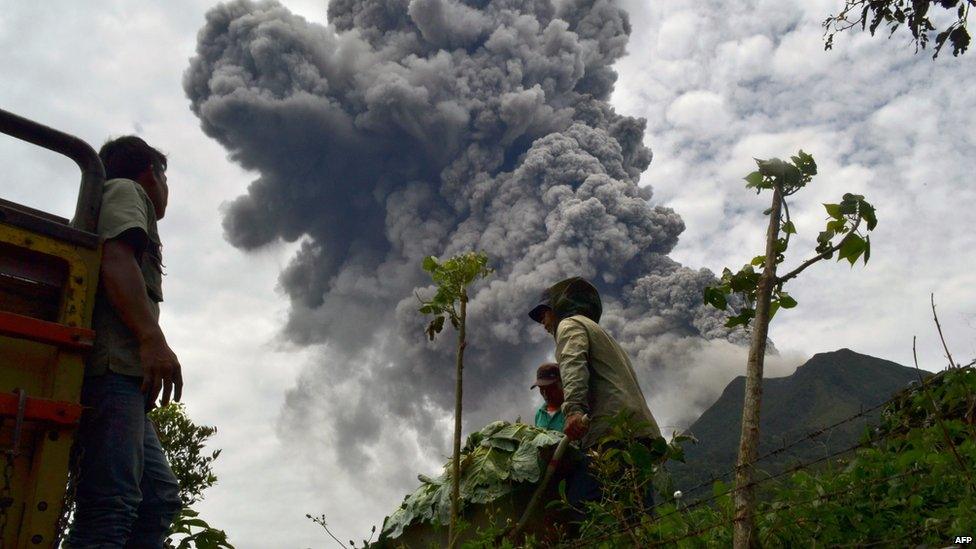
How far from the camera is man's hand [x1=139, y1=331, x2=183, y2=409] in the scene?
2264mm

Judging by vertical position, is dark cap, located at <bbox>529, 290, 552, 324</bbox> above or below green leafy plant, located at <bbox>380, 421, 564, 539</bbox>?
above

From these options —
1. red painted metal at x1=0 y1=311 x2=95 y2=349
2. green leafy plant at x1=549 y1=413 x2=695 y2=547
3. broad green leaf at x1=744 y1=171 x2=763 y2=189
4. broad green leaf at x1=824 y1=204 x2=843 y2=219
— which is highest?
broad green leaf at x1=744 y1=171 x2=763 y2=189

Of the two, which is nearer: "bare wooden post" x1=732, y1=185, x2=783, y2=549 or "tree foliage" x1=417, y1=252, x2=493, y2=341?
"bare wooden post" x1=732, y1=185, x2=783, y2=549

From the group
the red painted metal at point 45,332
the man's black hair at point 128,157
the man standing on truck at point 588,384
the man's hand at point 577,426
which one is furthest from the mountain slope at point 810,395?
the red painted metal at point 45,332

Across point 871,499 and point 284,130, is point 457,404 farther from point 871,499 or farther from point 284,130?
point 284,130

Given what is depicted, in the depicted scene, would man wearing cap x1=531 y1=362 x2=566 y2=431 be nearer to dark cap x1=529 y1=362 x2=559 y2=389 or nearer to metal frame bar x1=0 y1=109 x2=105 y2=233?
dark cap x1=529 y1=362 x2=559 y2=389

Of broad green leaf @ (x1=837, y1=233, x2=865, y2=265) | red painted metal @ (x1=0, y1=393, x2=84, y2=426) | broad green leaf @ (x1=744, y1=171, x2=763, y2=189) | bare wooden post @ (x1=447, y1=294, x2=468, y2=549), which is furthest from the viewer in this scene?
bare wooden post @ (x1=447, y1=294, x2=468, y2=549)

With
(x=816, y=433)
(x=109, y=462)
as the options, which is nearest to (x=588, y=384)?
(x=816, y=433)

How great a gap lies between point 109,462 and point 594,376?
2537 mm

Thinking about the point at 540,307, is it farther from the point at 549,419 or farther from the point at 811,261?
the point at 811,261

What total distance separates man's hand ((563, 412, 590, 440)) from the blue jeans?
2032 mm

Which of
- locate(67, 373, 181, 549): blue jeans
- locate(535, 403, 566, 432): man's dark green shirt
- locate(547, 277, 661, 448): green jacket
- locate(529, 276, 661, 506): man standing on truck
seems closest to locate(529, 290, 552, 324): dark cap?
locate(529, 276, 661, 506): man standing on truck

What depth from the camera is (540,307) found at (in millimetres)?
4582

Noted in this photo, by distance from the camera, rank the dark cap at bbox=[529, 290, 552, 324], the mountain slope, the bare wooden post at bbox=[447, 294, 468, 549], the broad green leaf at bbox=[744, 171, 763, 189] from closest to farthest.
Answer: the broad green leaf at bbox=[744, 171, 763, 189] → the bare wooden post at bbox=[447, 294, 468, 549] → the dark cap at bbox=[529, 290, 552, 324] → the mountain slope
